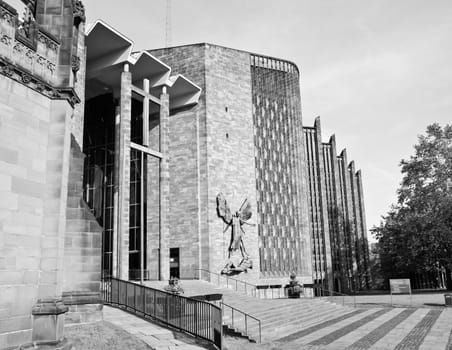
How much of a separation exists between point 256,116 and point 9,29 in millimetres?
31991

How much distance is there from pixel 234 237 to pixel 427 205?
18278mm

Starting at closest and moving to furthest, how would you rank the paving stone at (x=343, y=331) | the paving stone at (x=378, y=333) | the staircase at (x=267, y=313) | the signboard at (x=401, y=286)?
the paving stone at (x=378, y=333)
the paving stone at (x=343, y=331)
the staircase at (x=267, y=313)
the signboard at (x=401, y=286)

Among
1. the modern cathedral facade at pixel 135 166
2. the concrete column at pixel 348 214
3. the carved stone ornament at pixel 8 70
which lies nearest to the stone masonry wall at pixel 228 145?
the modern cathedral facade at pixel 135 166

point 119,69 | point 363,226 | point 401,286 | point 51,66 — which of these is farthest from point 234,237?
point 363,226

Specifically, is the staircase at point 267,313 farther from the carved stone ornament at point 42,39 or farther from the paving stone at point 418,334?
the carved stone ornament at point 42,39

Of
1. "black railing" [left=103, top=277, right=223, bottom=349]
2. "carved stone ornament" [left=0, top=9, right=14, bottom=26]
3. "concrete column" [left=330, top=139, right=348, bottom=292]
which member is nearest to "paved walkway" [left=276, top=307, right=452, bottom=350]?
"black railing" [left=103, top=277, right=223, bottom=349]

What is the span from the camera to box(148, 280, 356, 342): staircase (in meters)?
17.9

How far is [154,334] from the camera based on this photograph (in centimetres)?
1358

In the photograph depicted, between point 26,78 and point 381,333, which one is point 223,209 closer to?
point 381,333

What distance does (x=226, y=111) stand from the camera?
37.0 metres

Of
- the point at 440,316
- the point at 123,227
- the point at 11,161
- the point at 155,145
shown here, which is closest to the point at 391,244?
the point at 440,316

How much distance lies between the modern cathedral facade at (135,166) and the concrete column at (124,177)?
2.9 inches

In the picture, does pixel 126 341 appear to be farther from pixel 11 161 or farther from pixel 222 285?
pixel 222 285

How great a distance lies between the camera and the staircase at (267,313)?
17.9 metres
